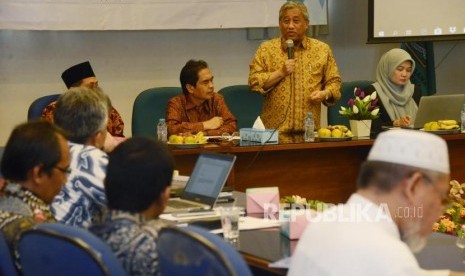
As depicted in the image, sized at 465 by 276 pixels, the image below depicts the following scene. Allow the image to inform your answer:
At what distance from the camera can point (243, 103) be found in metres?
6.38

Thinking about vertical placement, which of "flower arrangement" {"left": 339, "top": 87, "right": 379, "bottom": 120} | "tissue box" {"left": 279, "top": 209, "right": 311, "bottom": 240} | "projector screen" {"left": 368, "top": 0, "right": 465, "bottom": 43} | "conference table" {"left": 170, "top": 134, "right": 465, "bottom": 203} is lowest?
"conference table" {"left": 170, "top": 134, "right": 465, "bottom": 203}

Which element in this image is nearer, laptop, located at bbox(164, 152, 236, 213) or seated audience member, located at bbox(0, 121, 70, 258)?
seated audience member, located at bbox(0, 121, 70, 258)

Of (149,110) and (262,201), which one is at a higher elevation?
(149,110)

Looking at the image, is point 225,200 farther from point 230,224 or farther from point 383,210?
point 383,210

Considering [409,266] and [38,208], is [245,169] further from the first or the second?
[409,266]

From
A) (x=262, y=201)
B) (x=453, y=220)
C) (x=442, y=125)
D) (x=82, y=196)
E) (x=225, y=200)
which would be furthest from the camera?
(x=442, y=125)

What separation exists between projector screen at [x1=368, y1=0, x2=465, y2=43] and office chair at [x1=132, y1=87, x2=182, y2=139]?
1.87 meters

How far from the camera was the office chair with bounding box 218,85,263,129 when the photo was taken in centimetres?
635

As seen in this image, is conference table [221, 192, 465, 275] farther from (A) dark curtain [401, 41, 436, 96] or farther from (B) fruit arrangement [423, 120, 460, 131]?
(A) dark curtain [401, 41, 436, 96]

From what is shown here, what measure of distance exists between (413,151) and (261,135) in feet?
10.5

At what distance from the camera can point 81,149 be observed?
3.17 metres

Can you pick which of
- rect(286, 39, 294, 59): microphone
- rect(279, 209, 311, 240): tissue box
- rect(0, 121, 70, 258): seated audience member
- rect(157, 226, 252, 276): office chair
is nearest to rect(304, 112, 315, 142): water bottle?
rect(286, 39, 294, 59): microphone

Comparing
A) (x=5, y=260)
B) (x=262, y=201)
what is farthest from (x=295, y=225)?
(x=5, y=260)

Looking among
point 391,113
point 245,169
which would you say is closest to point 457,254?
point 245,169
